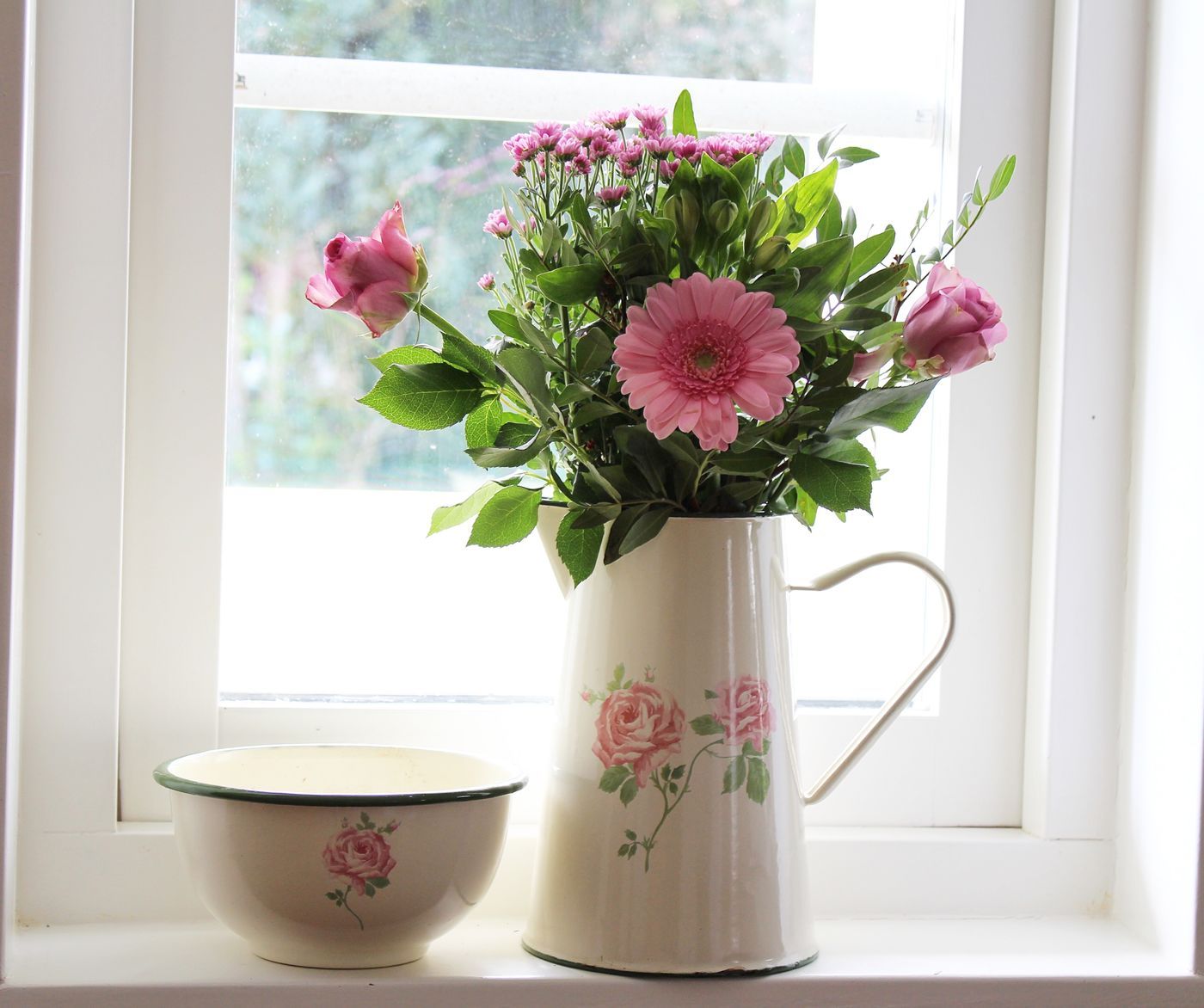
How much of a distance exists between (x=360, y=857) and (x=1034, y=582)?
52 centimetres

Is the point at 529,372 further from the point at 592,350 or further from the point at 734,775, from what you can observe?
the point at 734,775

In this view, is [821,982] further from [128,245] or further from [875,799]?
[128,245]

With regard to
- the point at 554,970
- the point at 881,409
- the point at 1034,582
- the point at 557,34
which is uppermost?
the point at 557,34

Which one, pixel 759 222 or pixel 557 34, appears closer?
pixel 759 222

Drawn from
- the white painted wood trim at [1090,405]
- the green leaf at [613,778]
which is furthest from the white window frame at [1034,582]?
the green leaf at [613,778]

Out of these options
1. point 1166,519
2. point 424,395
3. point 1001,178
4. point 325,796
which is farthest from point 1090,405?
point 325,796

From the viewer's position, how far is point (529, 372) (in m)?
0.65

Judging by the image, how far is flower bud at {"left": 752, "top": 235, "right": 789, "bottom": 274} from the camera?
0.65 m

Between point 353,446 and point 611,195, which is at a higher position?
point 611,195

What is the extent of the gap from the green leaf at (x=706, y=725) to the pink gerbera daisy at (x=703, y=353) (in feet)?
0.50

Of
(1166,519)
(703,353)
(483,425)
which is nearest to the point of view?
(703,353)

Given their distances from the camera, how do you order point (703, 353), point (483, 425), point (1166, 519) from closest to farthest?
point (703, 353) < point (483, 425) < point (1166, 519)

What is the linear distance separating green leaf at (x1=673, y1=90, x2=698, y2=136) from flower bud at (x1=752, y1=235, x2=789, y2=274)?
0.08 meters

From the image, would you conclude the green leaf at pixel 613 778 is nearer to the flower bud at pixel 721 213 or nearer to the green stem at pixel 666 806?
the green stem at pixel 666 806
